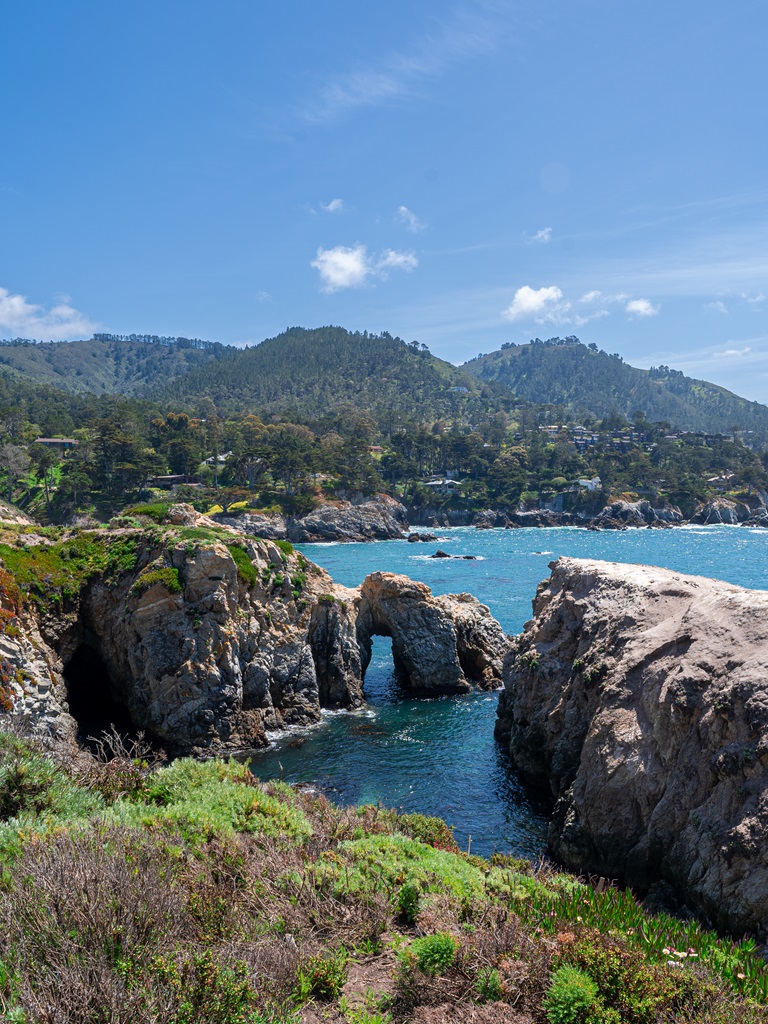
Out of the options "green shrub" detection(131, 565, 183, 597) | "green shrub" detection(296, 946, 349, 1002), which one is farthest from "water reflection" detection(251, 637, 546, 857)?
"green shrub" detection(296, 946, 349, 1002)

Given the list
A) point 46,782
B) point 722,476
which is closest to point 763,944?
point 46,782

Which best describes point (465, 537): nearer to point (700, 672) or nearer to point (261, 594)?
point (261, 594)

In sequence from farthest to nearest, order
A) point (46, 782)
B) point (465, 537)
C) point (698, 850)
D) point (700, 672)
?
point (465, 537)
point (700, 672)
point (698, 850)
point (46, 782)

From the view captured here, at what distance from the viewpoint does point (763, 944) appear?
12219 mm

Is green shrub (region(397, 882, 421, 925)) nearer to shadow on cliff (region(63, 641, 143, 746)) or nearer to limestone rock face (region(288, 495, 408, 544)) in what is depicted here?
shadow on cliff (region(63, 641, 143, 746))

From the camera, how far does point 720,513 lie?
129750 mm

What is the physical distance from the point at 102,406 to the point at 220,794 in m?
166

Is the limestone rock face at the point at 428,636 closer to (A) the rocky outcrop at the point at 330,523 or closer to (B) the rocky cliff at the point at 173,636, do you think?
(B) the rocky cliff at the point at 173,636

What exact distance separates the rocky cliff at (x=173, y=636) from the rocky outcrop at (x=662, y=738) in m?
11.8

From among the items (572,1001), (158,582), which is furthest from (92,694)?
(572,1001)

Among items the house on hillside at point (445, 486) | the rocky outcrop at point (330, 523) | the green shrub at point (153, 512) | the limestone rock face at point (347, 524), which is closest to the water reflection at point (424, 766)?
the green shrub at point (153, 512)

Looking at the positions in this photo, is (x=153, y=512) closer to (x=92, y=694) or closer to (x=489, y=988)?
(x=92, y=694)

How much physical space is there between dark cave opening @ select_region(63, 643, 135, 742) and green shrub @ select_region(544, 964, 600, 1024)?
2330 centimetres

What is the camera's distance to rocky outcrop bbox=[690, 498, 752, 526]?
130 meters
